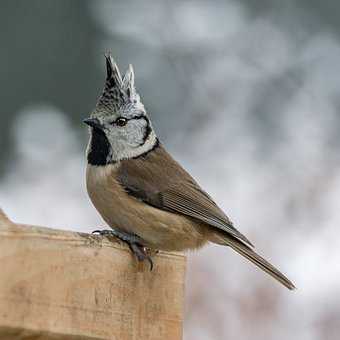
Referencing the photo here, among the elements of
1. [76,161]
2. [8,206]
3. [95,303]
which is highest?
[76,161]

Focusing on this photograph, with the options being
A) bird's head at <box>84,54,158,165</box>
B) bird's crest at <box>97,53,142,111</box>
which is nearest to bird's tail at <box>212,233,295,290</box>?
bird's head at <box>84,54,158,165</box>

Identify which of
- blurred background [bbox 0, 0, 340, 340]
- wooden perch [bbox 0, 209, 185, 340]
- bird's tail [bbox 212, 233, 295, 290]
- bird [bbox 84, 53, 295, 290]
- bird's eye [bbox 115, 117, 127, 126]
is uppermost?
blurred background [bbox 0, 0, 340, 340]

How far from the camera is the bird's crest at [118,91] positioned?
157 inches

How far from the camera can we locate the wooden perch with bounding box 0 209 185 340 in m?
2.88

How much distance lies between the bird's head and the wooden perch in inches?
37.1

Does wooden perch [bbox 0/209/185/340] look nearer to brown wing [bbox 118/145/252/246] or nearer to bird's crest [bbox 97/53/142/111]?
bird's crest [bbox 97/53/142/111]

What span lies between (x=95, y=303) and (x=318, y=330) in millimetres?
2642

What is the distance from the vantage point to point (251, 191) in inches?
258

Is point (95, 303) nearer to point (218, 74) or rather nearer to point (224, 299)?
point (224, 299)

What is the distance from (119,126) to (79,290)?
1417 mm

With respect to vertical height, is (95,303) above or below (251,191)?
below

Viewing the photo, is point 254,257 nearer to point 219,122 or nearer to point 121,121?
point 121,121

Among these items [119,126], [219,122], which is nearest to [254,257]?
[119,126]

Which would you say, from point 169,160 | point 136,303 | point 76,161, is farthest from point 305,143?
point 136,303
